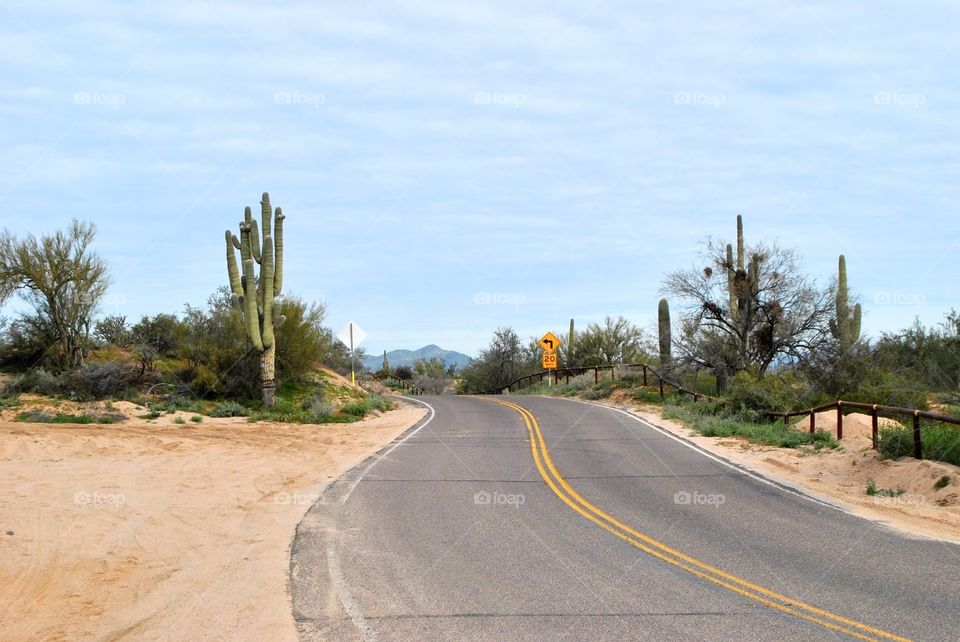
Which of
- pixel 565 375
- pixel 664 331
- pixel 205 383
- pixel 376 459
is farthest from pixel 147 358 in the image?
pixel 565 375

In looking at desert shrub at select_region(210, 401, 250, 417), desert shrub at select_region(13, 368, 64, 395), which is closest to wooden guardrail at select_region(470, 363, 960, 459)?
desert shrub at select_region(210, 401, 250, 417)

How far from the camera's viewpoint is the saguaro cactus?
91.1 ft

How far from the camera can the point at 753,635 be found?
685 centimetres

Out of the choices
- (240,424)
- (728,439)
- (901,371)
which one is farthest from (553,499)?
(901,371)

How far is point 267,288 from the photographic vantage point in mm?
27953

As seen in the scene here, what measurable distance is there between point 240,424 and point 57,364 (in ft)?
27.2

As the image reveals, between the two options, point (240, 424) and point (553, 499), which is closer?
point (553, 499)

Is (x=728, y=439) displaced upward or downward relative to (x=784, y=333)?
downward

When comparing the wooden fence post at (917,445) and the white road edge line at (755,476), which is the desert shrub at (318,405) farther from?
the wooden fence post at (917,445)

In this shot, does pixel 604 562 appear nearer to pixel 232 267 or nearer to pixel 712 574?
pixel 712 574

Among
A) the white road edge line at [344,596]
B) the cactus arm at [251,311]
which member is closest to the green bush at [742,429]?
the white road edge line at [344,596]

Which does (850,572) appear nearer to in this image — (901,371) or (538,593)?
(538,593)

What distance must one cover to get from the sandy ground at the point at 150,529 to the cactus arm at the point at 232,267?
7544 millimetres

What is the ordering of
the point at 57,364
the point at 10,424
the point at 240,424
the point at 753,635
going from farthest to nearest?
1. the point at 57,364
2. the point at 240,424
3. the point at 10,424
4. the point at 753,635
